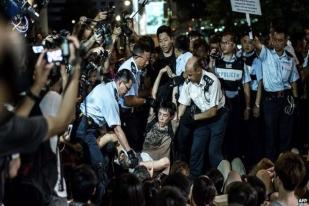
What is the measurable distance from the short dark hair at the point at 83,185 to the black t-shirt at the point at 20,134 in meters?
1.24

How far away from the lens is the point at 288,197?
16.7 ft

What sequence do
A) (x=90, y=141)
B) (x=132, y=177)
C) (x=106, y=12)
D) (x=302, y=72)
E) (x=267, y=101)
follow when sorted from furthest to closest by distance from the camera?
1. (x=302, y=72)
2. (x=267, y=101)
3. (x=106, y=12)
4. (x=90, y=141)
5. (x=132, y=177)

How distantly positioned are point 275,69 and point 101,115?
2796 millimetres

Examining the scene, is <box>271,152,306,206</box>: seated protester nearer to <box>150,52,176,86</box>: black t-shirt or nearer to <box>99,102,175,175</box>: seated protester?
<box>99,102,175,175</box>: seated protester

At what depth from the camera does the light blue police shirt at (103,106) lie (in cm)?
738

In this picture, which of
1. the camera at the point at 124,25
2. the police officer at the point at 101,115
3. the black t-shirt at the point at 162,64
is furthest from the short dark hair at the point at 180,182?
the black t-shirt at the point at 162,64

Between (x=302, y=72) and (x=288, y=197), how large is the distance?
5.22m

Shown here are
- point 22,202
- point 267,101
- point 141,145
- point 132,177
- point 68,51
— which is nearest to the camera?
point 68,51

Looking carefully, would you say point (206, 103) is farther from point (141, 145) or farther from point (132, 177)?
point (132, 177)

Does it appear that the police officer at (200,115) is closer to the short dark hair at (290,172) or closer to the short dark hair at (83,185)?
the short dark hair at (290,172)

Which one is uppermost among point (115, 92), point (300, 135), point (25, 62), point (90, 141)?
point (25, 62)

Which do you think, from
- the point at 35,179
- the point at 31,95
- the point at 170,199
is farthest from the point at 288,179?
the point at 31,95

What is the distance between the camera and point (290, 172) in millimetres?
5125

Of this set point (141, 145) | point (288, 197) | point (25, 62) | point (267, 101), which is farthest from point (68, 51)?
point (267, 101)
